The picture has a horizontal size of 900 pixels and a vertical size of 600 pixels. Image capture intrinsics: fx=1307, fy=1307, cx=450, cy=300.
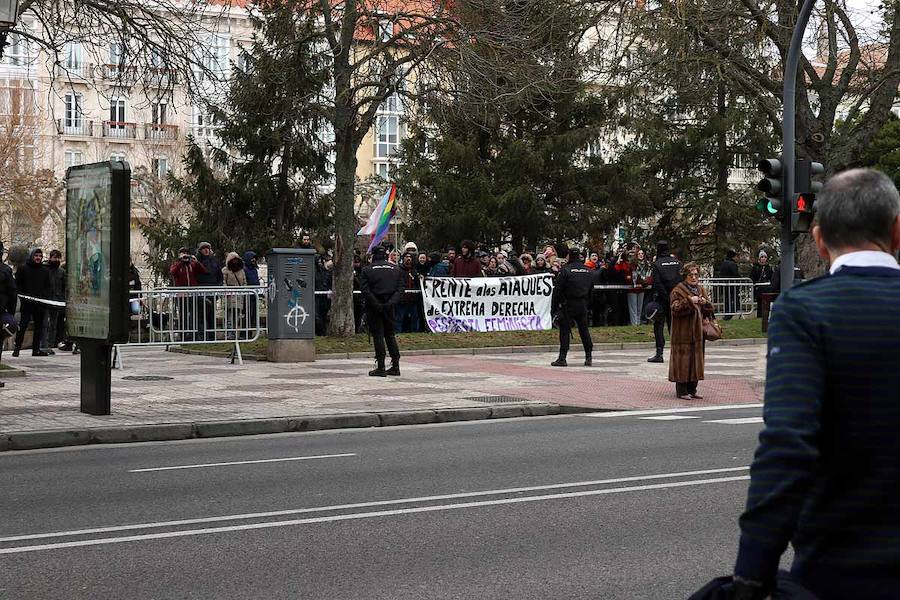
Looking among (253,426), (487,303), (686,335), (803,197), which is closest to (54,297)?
(487,303)

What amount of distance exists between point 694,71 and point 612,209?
71.6ft

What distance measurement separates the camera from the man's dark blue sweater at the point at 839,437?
9.12 ft

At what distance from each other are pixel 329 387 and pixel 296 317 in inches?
171

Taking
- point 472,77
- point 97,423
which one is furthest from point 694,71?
point 97,423

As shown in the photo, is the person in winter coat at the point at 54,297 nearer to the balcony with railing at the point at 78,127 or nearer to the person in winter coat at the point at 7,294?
the person in winter coat at the point at 7,294

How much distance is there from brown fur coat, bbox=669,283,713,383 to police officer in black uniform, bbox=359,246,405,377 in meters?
4.34

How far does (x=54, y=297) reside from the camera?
2397 centimetres

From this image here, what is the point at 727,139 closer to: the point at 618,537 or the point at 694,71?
the point at 694,71

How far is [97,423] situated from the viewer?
13.0m

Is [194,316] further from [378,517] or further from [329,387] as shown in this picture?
[378,517]

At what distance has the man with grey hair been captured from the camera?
2762 millimetres

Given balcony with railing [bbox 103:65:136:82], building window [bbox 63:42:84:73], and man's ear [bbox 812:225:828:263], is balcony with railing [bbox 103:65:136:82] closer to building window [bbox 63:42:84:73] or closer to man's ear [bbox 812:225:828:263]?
building window [bbox 63:42:84:73]

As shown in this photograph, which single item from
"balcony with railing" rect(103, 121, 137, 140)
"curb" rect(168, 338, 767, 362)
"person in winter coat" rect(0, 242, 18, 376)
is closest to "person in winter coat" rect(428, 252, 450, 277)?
"curb" rect(168, 338, 767, 362)

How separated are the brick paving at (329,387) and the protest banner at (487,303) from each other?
12.0ft
